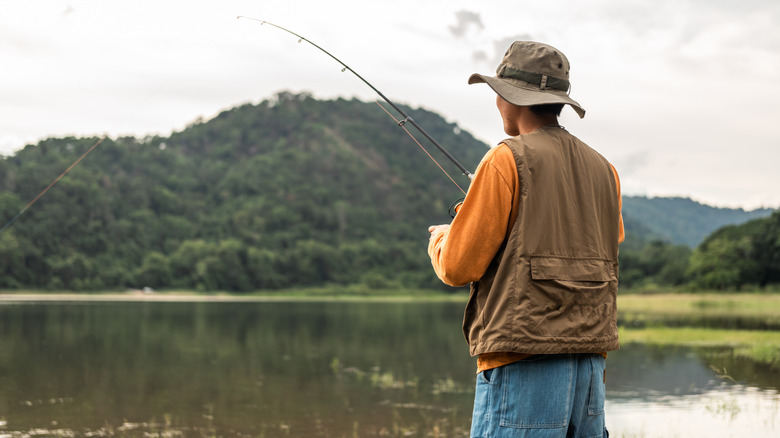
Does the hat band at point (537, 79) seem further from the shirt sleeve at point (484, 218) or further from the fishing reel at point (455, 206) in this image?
the fishing reel at point (455, 206)

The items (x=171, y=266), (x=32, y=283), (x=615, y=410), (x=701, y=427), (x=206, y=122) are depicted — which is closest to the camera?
(x=701, y=427)

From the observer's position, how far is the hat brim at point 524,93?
227 centimetres

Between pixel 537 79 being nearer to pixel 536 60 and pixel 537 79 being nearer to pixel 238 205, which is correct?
pixel 536 60

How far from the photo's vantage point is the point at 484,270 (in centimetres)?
218

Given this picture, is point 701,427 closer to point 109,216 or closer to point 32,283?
point 32,283

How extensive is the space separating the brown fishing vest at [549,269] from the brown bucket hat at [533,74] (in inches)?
6.0

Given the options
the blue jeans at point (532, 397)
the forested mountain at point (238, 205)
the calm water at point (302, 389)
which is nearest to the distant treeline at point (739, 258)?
the forested mountain at point (238, 205)

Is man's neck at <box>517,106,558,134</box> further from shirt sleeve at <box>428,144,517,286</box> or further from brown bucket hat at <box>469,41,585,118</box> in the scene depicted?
shirt sleeve at <box>428,144,517,286</box>

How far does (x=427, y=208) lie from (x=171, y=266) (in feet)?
171

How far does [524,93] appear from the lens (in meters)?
2.32

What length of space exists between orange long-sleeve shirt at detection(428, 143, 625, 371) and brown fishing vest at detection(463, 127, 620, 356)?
26 mm

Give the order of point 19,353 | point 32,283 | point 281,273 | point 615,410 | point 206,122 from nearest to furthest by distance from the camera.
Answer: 1. point 615,410
2. point 19,353
3. point 32,283
4. point 281,273
5. point 206,122

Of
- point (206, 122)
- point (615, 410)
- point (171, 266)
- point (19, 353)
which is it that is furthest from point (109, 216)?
point (615, 410)

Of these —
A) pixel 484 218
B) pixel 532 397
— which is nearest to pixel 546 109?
pixel 484 218
